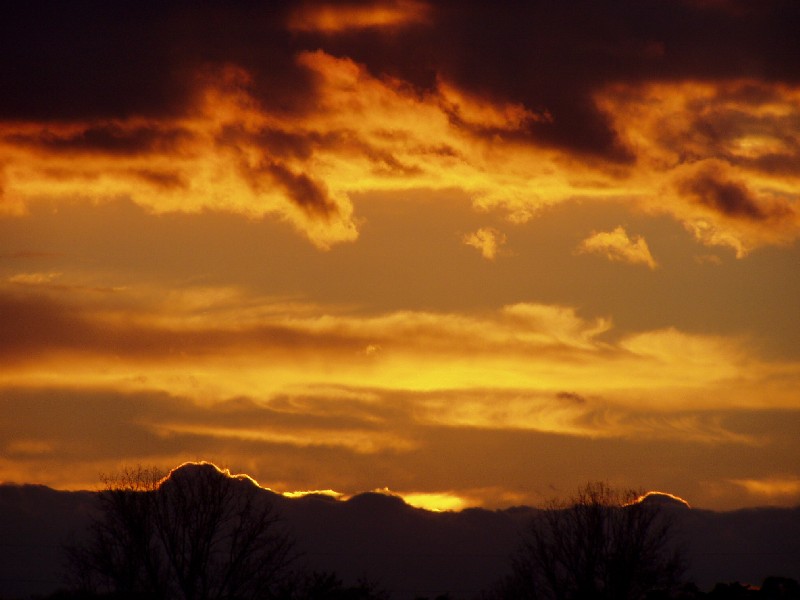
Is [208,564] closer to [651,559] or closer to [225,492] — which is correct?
[225,492]

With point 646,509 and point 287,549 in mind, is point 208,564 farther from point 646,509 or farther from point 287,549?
point 646,509

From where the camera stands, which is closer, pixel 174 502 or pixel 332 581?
pixel 332 581

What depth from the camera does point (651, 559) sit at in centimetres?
9744

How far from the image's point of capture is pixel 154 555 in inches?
3703

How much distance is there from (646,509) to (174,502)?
33.1m

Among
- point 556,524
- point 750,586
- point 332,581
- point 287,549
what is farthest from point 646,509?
point 332,581

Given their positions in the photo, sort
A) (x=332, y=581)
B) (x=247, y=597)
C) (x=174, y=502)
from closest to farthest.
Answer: (x=332, y=581)
(x=247, y=597)
(x=174, y=502)

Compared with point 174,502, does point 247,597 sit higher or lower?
lower

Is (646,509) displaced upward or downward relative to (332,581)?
upward

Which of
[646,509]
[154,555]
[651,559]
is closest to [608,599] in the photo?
[651,559]

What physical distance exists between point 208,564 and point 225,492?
6504 mm

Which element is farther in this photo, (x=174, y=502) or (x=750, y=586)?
(x=174, y=502)

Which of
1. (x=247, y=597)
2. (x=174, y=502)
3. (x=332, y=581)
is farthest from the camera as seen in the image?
(x=174, y=502)

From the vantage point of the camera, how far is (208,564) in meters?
95.8
